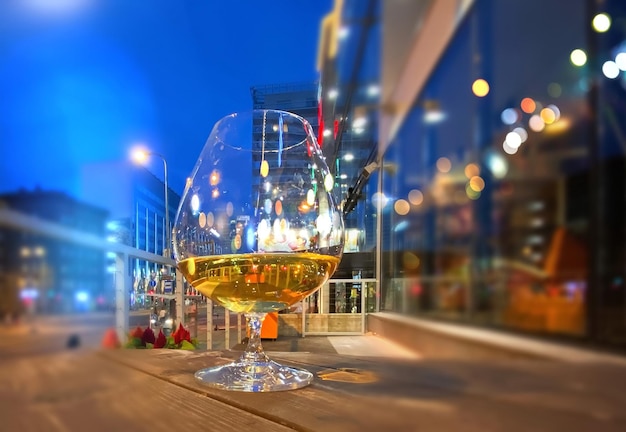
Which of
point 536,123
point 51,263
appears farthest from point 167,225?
point 536,123

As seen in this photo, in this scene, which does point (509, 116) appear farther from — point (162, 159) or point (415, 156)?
point (162, 159)

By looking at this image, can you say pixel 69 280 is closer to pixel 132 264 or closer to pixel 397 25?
pixel 132 264

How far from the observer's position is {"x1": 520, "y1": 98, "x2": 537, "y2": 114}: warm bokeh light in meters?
0.26

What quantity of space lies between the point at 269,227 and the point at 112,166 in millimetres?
127

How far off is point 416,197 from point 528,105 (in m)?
0.10

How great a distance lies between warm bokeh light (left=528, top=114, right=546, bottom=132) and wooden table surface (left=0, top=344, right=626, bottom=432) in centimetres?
14

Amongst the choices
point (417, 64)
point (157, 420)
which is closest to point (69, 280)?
point (157, 420)

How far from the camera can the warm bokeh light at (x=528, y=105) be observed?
10.1 inches

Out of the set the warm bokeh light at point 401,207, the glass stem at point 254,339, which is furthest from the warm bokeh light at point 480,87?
the glass stem at point 254,339

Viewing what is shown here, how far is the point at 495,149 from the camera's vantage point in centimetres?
29

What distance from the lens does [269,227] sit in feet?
1.14

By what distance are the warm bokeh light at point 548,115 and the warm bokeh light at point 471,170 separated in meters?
0.05

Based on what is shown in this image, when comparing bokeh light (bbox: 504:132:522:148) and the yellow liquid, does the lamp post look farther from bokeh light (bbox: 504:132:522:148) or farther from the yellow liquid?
bokeh light (bbox: 504:132:522:148)

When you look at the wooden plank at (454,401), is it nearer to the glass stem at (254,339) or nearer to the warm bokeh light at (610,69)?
the glass stem at (254,339)
